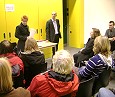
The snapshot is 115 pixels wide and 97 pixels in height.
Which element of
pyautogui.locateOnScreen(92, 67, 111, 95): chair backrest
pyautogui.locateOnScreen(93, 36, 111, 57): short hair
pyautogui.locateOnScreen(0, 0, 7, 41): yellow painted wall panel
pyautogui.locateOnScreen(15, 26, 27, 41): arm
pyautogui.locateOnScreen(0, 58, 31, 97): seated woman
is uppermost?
pyautogui.locateOnScreen(0, 0, 7, 41): yellow painted wall panel

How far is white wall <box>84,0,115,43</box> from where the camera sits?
7.75 metres

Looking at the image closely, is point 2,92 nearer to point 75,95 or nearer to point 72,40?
point 75,95

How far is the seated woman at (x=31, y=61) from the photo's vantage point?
3340mm

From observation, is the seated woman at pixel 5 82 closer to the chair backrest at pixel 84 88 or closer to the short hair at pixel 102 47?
the chair backrest at pixel 84 88

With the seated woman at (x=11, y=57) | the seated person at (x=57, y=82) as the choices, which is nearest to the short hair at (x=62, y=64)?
the seated person at (x=57, y=82)

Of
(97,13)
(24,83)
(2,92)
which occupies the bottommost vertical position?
(24,83)

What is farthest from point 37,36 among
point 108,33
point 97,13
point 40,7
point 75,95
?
point 75,95

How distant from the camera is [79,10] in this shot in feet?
26.5

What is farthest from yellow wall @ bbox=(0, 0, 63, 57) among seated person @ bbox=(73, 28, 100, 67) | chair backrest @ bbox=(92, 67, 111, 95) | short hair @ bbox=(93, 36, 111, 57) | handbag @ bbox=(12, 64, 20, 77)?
chair backrest @ bbox=(92, 67, 111, 95)

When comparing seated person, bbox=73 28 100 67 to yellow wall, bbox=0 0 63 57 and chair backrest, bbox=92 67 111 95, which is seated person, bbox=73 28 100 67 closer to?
chair backrest, bbox=92 67 111 95

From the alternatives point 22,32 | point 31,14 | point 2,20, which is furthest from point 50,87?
point 31,14

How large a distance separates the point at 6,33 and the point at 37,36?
1.10 meters

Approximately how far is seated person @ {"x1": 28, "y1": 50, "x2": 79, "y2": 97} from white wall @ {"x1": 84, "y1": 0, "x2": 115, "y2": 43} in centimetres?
602

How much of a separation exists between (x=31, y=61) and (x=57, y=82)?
4.64ft
